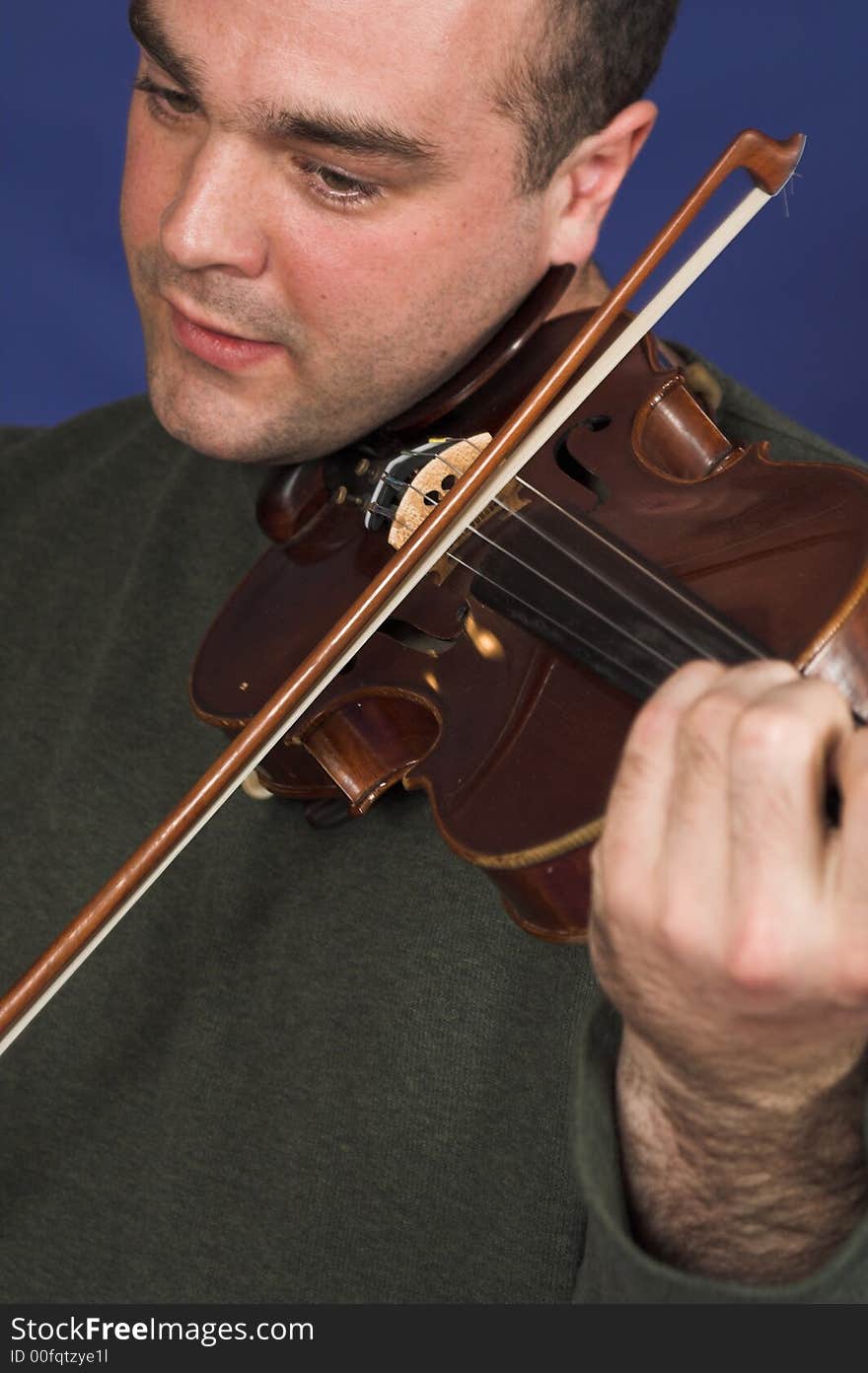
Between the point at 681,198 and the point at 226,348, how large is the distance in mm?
809

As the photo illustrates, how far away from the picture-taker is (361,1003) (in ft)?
3.55

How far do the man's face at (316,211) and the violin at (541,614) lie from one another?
8cm

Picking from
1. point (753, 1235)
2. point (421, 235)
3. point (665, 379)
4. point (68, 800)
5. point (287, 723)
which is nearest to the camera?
point (753, 1235)

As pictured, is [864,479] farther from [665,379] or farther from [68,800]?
[68,800]

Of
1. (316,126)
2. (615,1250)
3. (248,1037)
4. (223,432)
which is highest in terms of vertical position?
(316,126)

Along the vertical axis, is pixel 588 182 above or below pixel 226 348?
above

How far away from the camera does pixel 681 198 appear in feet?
5.71

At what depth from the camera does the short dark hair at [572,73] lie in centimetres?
106

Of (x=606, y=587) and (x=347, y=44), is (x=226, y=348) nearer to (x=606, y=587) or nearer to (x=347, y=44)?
(x=347, y=44)

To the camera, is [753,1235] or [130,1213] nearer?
[753,1235]

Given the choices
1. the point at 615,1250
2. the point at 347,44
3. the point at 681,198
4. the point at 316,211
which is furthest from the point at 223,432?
the point at 681,198

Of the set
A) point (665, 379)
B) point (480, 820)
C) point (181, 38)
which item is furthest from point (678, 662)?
point (181, 38)

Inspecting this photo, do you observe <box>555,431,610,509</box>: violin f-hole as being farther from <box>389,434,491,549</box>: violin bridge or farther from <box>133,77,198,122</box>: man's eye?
<box>133,77,198,122</box>: man's eye

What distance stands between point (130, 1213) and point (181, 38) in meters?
0.79
